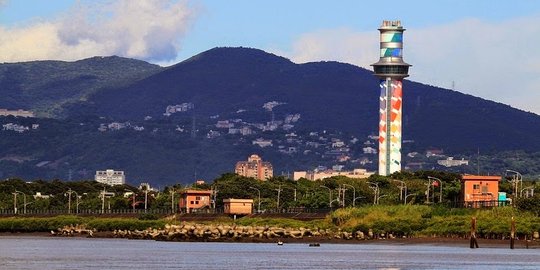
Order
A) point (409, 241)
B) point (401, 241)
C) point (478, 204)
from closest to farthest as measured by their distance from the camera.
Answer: point (409, 241)
point (401, 241)
point (478, 204)

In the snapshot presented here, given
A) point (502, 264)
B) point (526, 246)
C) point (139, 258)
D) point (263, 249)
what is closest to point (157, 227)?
point (263, 249)

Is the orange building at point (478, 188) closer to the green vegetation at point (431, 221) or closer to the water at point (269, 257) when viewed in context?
the green vegetation at point (431, 221)

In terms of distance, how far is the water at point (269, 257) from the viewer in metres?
103

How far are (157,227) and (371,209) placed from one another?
2638cm

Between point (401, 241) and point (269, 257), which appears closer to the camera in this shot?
point (269, 257)

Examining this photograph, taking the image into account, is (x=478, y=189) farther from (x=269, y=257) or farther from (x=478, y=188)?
(x=269, y=257)

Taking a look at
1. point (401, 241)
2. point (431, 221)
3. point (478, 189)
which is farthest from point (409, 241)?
point (478, 189)

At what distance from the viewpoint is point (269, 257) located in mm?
118875

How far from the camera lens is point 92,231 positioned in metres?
194

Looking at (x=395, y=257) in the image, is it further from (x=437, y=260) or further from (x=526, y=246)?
(x=526, y=246)

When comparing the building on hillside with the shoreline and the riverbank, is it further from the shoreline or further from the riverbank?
the shoreline

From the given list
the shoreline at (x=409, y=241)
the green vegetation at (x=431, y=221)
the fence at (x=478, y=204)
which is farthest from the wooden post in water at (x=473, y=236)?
the fence at (x=478, y=204)

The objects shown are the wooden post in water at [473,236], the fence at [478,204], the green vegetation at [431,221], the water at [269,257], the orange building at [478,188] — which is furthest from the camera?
the orange building at [478,188]

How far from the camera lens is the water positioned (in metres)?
103
